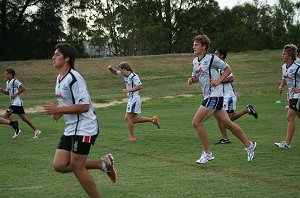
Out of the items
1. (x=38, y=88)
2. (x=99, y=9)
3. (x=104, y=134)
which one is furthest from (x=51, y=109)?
(x=99, y=9)

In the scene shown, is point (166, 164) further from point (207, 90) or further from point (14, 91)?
point (14, 91)

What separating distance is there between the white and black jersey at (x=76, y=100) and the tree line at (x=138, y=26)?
4521 centimetres

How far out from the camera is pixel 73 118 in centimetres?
673

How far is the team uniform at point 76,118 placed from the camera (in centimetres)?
662

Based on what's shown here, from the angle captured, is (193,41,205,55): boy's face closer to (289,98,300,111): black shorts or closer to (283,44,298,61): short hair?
(283,44,298,61): short hair

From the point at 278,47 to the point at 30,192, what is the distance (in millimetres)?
59408

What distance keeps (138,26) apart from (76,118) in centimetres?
5349

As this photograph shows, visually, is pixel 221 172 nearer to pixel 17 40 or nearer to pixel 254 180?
pixel 254 180

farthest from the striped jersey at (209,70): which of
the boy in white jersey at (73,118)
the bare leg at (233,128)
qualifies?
the boy in white jersey at (73,118)

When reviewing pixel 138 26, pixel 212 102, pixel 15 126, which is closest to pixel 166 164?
pixel 212 102

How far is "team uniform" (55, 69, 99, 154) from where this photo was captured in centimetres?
662

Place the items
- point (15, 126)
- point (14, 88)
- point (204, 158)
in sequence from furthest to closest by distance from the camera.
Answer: point (14, 88) < point (15, 126) < point (204, 158)

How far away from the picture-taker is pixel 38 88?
39.1m

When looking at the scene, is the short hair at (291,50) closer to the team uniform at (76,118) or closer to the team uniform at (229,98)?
the team uniform at (229,98)
